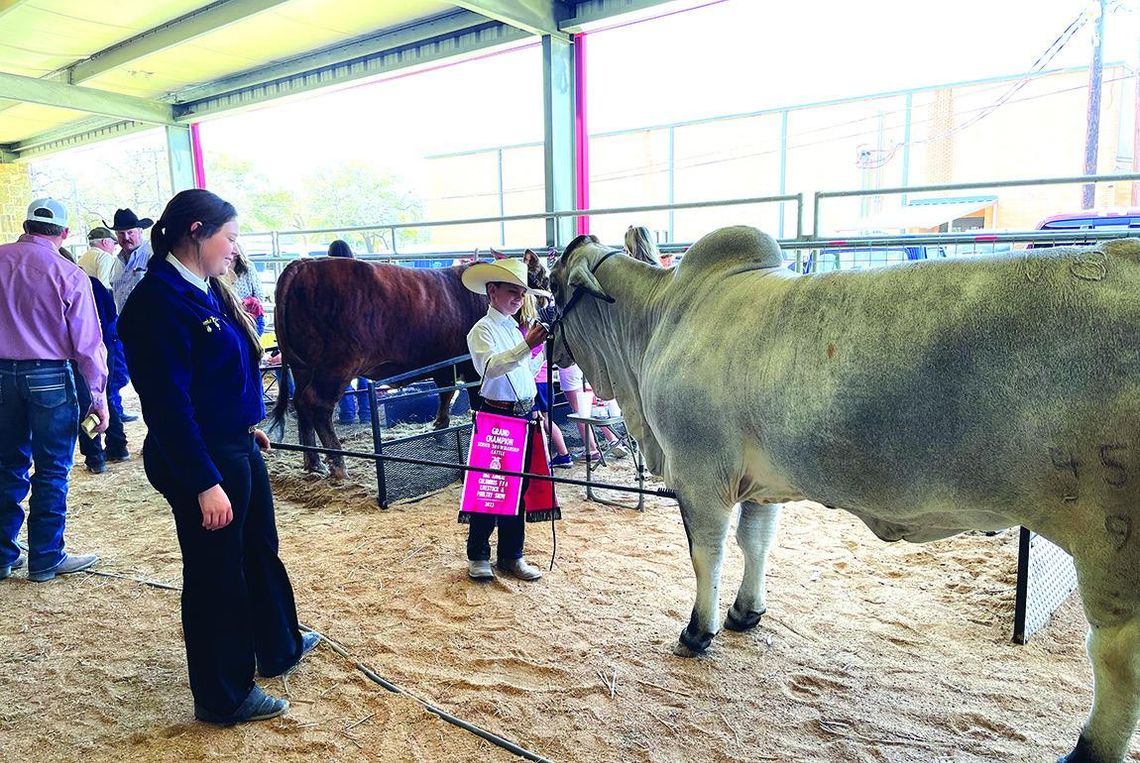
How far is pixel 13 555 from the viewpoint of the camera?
12.5 feet

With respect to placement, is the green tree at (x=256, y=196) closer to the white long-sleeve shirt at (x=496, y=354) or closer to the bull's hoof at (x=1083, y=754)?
the white long-sleeve shirt at (x=496, y=354)

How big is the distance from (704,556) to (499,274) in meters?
1.62

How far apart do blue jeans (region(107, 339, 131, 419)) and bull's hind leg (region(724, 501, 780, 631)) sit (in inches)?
211

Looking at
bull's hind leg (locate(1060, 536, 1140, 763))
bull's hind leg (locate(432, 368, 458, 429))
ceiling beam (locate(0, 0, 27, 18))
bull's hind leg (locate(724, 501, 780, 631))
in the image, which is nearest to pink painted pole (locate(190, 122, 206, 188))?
ceiling beam (locate(0, 0, 27, 18))

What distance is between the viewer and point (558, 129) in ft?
25.4

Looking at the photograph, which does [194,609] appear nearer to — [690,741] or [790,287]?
[690,741]

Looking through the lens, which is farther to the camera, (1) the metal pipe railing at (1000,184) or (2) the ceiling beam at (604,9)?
(2) the ceiling beam at (604,9)

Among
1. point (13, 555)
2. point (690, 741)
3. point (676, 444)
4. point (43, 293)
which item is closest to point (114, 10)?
point (43, 293)

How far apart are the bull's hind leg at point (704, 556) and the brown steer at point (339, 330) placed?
9.23ft

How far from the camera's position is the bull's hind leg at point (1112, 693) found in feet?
5.48

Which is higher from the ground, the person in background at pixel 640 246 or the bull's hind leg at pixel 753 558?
the person in background at pixel 640 246

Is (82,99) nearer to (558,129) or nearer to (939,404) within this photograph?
(558,129)

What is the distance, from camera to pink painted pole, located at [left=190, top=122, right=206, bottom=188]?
42.4 feet

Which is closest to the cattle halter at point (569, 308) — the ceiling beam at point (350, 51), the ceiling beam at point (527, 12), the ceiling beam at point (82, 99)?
the ceiling beam at point (527, 12)
